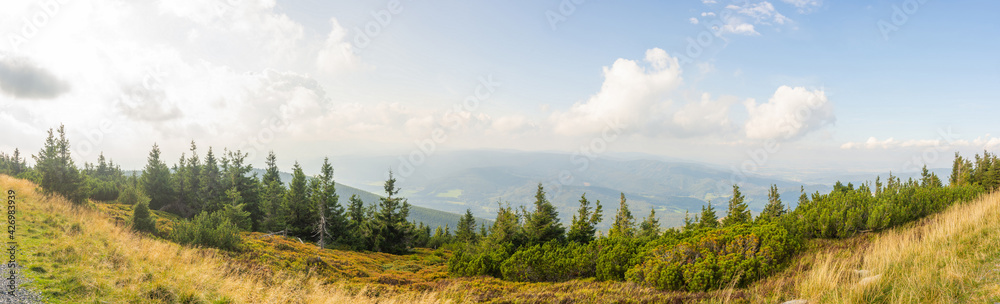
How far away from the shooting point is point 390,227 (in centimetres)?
3991

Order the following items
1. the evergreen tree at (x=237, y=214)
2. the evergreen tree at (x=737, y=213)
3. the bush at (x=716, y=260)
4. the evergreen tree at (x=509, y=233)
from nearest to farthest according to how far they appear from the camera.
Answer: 1. the bush at (x=716, y=260)
2. the evergreen tree at (x=509, y=233)
3. the evergreen tree at (x=237, y=214)
4. the evergreen tree at (x=737, y=213)

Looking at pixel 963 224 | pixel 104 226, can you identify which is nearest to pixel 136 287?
pixel 104 226

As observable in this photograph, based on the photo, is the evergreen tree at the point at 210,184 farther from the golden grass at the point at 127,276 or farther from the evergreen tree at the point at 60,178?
the golden grass at the point at 127,276

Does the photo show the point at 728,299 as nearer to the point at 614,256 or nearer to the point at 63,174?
the point at 614,256

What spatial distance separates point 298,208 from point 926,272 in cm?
4580

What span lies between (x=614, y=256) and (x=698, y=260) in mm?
2917

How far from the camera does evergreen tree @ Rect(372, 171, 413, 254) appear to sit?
1545 inches

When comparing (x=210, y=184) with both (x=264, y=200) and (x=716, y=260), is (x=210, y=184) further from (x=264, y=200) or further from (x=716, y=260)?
(x=716, y=260)

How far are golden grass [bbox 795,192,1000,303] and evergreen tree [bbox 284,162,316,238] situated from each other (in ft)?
141

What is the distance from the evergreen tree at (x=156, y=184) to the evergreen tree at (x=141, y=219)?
26901mm

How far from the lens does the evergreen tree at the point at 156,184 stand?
42391 mm

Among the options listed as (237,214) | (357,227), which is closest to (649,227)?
(357,227)

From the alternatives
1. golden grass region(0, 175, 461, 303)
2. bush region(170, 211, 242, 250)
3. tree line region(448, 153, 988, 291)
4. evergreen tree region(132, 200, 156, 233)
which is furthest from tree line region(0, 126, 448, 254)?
tree line region(448, 153, 988, 291)

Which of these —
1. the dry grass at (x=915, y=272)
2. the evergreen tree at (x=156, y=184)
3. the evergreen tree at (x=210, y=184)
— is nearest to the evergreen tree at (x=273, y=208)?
the evergreen tree at (x=210, y=184)
